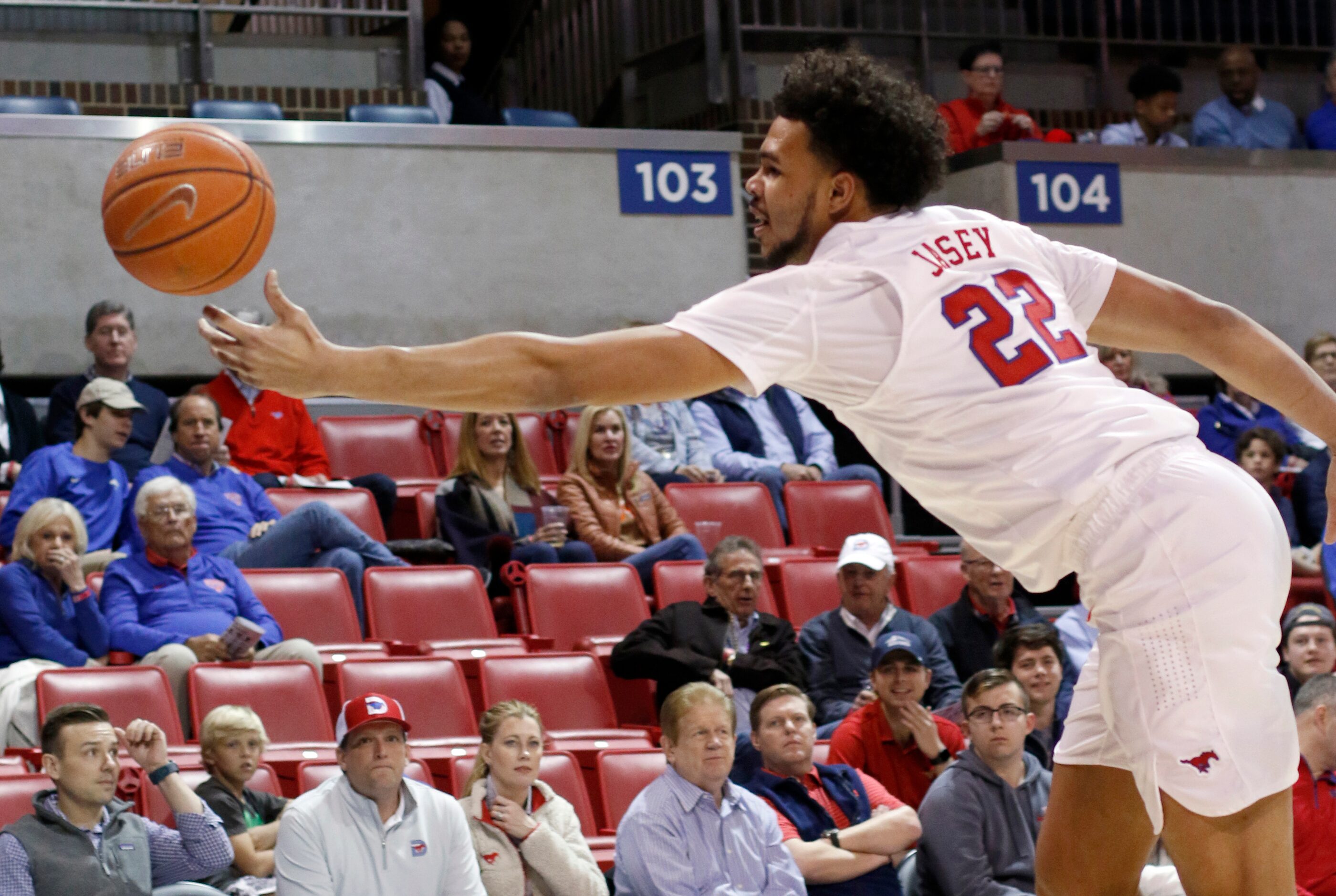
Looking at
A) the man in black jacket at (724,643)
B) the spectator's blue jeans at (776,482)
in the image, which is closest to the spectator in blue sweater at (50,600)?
the man in black jacket at (724,643)

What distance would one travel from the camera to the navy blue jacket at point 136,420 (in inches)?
308

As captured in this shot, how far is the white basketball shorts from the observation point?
2.65 meters

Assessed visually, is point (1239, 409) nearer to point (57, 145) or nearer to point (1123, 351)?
point (1123, 351)

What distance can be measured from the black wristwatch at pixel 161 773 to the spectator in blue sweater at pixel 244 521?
1.93m

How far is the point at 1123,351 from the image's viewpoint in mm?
9266

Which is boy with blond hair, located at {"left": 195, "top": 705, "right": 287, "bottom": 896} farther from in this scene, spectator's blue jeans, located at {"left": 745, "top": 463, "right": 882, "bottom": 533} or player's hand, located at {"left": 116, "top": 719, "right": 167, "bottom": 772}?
spectator's blue jeans, located at {"left": 745, "top": 463, "right": 882, "bottom": 533}

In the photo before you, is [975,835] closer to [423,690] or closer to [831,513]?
→ [423,690]

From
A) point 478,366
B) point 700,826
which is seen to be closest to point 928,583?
point 700,826

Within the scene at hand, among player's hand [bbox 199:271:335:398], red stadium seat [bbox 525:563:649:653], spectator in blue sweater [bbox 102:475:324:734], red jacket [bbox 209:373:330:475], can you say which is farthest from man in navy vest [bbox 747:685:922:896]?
player's hand [bbox 199:271:335:398]

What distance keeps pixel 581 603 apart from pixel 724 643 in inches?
32.1

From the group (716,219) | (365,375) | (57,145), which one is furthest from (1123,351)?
(365,375)

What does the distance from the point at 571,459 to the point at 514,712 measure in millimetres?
2565

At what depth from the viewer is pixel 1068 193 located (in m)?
11.0

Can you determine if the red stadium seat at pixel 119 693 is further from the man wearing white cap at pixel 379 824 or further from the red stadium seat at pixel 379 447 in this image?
the red stadium seat at pixel 379 447
